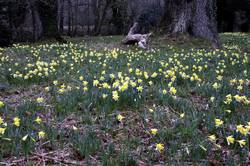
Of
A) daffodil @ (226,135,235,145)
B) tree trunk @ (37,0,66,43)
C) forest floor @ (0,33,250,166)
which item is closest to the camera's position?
forest floor @ (0,33,250,166)

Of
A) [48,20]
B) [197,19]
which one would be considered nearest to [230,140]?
[197,19]

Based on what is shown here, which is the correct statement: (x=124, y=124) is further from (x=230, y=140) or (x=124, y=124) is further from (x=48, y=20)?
(x=48, y=20)

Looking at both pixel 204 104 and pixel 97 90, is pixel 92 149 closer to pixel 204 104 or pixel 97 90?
pixel 97 90

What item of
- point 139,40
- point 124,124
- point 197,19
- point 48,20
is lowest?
point 124,124

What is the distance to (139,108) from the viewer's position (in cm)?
414

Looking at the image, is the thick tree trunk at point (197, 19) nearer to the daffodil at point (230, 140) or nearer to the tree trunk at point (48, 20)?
the tree trunk at point (48, 20)

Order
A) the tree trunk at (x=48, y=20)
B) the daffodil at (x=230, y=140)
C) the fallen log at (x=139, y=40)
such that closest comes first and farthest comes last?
the daffodil at (x=230, y=140) → the fallen log at (x=139, y=40) → the tree trunk at (x=48, y=20)

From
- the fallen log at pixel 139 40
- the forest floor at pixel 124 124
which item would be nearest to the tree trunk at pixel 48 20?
the fallen log at pixel 139 40

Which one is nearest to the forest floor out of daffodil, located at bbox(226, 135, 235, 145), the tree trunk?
daffodil, located at bbox(226, 135, 235, 145)

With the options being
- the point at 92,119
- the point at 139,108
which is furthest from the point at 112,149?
the point at 139,108

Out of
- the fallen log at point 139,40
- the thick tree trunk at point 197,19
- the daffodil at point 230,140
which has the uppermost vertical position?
the thick tree trunk at point 197,19

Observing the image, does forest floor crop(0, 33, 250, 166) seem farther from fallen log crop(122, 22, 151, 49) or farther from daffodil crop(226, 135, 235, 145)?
fallen log crop(122, 22, 151, 49)

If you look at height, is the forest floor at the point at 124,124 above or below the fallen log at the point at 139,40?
below

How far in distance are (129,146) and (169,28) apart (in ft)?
31.2
